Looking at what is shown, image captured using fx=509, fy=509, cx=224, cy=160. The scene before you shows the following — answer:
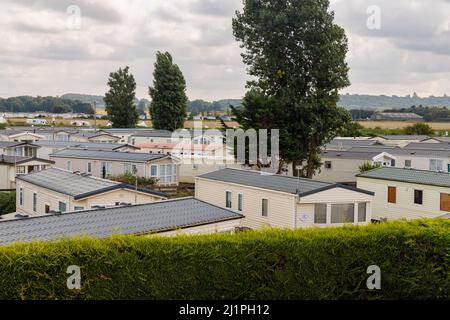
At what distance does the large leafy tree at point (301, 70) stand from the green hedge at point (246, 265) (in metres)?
24.3

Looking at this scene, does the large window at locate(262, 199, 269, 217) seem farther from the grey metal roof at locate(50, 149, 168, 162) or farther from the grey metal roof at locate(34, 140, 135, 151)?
the grey metal roof at locate(34, 140, 135, 151)

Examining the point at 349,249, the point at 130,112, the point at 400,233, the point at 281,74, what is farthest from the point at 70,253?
the point at 130,112

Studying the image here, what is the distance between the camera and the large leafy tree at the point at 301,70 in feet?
114

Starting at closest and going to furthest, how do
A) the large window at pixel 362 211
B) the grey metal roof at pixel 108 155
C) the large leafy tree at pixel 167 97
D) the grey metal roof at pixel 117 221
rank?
the grey metal roof at pixel 117 221
the large window at pixel 362 211
the grey metal roof at pixel 108 155
the large leafy tree at pixel 167 97

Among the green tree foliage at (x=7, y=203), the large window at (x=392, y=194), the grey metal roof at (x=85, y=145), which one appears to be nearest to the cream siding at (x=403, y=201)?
the large window at (x=392, y=194)

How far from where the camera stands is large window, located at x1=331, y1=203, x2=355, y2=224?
2316cm

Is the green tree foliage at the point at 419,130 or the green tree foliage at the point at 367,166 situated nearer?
the green tree foliage at the point at 367,166

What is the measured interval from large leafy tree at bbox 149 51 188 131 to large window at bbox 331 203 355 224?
42.7m

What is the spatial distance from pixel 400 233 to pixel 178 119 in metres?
55.0

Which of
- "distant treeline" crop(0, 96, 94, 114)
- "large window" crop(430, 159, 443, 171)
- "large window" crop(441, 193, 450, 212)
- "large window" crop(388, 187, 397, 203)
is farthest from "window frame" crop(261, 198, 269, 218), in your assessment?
"distant treeline" crop(0, 96, 94, 114)

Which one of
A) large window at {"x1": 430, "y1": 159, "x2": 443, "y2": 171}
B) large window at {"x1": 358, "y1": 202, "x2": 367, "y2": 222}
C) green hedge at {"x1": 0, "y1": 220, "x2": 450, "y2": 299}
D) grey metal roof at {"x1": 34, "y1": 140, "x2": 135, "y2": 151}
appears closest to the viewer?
green hedge at {"x1": 0, "y1": 220, "x2": 450, "y2": 299}

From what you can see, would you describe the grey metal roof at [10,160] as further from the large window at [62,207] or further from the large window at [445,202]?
the large window at [445,202]

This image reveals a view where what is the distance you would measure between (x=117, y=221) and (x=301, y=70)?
923 inches

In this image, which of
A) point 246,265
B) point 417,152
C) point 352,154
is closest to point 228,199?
point 246,265
